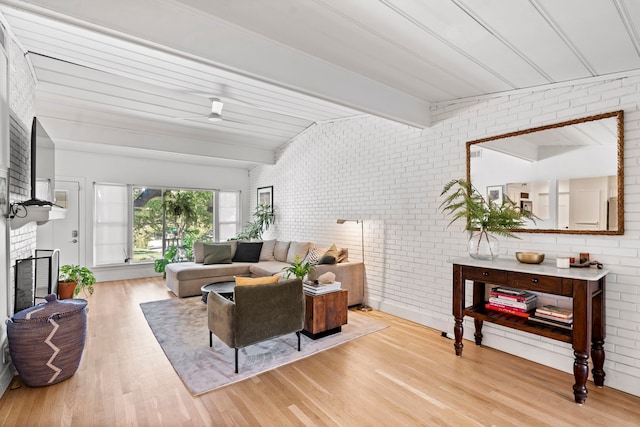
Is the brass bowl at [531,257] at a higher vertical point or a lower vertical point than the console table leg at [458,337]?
higher

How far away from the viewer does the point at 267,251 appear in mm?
6195

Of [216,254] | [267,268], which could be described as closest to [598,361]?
[267,268]

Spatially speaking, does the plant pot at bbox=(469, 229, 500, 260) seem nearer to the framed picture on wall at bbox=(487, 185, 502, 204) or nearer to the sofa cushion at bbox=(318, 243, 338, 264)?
the framed picture on wall at bbox=(487, 185, 502, 204)

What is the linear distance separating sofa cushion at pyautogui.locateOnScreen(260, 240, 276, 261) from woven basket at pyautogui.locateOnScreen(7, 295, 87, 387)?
360 cm

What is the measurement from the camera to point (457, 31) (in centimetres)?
220

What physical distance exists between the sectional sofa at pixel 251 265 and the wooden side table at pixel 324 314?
31.5 inches

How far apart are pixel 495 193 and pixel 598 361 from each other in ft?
5.34

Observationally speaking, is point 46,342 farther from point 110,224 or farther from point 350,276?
point 110,224

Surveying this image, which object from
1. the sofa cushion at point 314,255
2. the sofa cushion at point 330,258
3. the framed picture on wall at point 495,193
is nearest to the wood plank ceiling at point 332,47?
the framed picture on wall at point 495,193

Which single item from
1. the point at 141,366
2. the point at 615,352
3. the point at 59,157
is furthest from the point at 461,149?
the point at 59,157

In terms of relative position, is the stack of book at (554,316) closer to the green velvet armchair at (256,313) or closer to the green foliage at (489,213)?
the green foliage at (489,213)

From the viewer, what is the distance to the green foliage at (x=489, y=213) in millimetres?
3127

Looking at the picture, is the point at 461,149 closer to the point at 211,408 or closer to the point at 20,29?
the point at 211,408

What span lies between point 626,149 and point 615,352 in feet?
5.33
